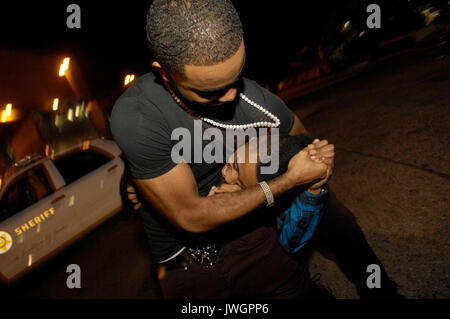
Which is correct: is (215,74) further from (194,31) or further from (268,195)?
(268,195)

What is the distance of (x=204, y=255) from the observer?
5.58 ft

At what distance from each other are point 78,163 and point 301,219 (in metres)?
4.50

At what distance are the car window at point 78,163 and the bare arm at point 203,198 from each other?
3.75 metres

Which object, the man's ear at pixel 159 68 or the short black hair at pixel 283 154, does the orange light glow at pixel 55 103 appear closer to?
the man's ear at pixel 159 68

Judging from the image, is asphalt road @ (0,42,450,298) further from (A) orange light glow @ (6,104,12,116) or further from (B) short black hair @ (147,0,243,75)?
(A) orange light glow @ (6,104,12,116)

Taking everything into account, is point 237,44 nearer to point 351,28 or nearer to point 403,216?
point 403,216

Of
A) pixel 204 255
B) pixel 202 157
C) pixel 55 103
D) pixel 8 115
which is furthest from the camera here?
pixel 55 103

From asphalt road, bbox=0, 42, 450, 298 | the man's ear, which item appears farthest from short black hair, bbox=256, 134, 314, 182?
asphalt road, bbox=0, 42, 450, 298

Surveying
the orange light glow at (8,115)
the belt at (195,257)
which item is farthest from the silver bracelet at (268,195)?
the orange light glow at (8,115)

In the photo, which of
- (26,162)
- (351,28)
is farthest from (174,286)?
(351,28)

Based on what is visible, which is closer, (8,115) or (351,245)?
(351,245)

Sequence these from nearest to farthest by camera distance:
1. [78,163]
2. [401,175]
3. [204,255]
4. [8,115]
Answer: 1. [204,255]
2. [401,175]
3. [78,163]
4. [8,115]

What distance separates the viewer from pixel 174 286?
168cm

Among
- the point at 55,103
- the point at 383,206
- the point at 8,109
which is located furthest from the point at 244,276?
the point at 55,103
